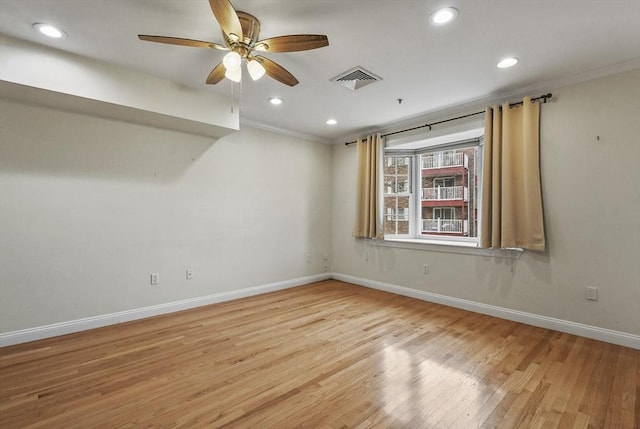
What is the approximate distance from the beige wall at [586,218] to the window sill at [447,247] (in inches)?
3.0

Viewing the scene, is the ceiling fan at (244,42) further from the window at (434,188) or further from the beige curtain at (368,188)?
the window at (434,188)

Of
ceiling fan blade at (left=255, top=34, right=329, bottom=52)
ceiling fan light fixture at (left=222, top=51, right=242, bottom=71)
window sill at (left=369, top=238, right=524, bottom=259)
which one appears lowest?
window sill at (left=369, top=238, right=524, bottom=259)

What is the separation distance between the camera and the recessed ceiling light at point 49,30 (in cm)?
214

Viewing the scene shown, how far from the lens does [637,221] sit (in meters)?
2.58

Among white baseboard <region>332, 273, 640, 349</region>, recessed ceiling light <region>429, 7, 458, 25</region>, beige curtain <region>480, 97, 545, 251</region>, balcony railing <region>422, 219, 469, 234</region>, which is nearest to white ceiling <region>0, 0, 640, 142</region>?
recessed ceiling light <region>429, 7, 458, 25</region>

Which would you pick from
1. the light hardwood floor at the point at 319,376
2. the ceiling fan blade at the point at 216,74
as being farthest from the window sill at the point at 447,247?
the ceiling fan blade at the point at 216,74

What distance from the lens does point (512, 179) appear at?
3.21m

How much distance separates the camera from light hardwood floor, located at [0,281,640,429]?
5.54 feet

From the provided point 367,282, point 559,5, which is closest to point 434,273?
point 367,282

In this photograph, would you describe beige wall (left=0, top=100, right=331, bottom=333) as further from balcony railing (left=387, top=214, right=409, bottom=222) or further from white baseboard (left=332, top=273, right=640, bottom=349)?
white baseboard (left=332, top=273, right=640, bottom=349)

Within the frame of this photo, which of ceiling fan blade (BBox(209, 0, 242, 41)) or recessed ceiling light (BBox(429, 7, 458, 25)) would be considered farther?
recessed ceiling light (BBox(429, 7, 458, 25))

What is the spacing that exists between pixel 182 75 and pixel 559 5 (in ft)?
10.4

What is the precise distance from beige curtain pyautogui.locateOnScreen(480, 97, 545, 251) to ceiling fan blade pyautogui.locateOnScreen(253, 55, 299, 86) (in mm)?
2468

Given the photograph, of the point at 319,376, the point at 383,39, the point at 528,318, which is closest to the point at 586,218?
the point at 528,318
